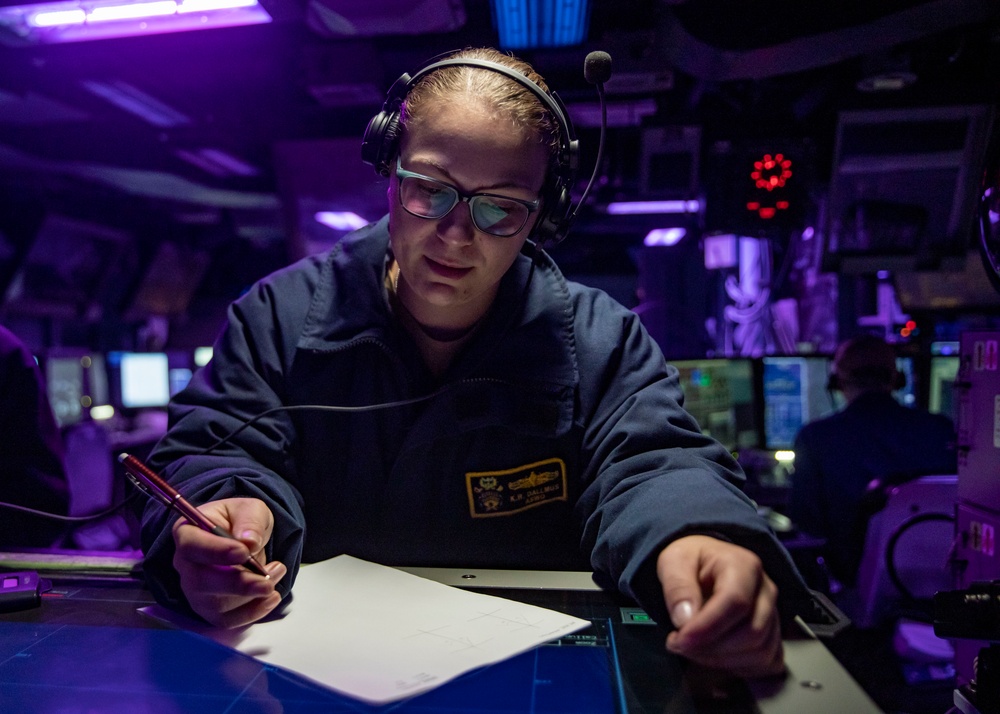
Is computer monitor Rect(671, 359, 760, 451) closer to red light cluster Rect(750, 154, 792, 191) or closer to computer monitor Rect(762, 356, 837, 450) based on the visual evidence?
computer monitor Rect(762, 356, 837, 450)

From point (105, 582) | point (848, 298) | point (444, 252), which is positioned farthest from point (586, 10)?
point (848, 298)

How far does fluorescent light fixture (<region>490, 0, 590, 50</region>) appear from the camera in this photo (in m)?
2.18

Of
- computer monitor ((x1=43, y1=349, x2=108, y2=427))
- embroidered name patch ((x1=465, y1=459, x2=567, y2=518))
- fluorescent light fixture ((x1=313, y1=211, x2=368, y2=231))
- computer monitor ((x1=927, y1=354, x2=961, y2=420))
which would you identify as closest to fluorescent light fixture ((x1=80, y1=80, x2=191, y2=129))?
fluorescent light fixture ((x1=313, y1=211, x2=368, y2=231))

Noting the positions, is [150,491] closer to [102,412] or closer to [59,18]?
[59,18]

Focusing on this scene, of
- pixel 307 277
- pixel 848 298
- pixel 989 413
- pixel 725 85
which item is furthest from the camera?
pixel 848 298

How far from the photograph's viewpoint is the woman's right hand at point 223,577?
0.69 m

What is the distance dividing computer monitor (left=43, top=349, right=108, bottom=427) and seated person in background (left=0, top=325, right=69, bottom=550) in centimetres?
437

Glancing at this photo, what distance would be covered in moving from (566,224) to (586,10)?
1475 mm

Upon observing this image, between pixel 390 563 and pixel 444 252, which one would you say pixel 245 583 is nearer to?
pixel 390 563

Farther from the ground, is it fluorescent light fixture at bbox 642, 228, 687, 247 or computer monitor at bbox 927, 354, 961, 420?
fluorescent light fixture at bbox 642, 228, 687, 247

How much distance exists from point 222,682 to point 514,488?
1.90ft

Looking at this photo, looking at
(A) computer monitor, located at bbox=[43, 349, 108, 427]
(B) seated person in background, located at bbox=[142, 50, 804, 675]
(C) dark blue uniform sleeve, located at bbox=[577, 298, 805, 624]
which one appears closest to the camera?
(C) dark blue uniform sleeve, located at bbox=[577, 298, 805, 624]

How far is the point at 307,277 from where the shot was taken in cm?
118

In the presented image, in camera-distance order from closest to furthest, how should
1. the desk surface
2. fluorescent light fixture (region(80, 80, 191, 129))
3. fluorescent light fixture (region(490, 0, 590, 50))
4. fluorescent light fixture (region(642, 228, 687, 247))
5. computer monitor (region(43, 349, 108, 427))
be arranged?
the desk surface, fluorescent light fixture (region(490, 0, 590, 50)), fluorescent light fixture (region(80, 80, 191, 129)), computer monitor (region(43, 349, 108, 427)), fluorescent light fixture (region(642, 228, 687, 247))
